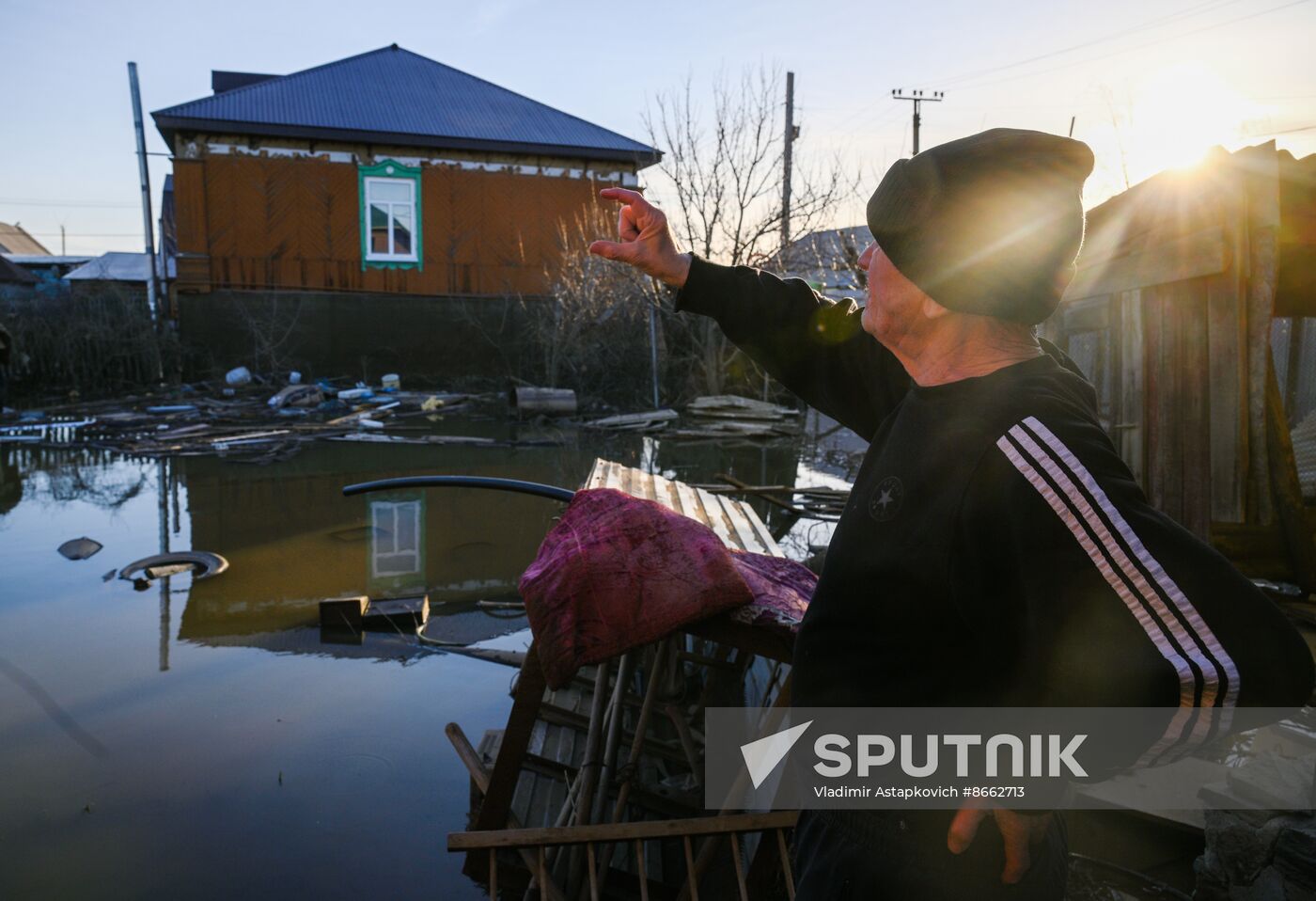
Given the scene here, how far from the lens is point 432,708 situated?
14.9 feet

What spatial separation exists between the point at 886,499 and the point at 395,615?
4.85 m

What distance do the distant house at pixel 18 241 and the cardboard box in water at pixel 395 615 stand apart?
75870 mm

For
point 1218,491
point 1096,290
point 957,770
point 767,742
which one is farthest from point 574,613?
point 1096,290

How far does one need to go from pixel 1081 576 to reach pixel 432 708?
3972 mm

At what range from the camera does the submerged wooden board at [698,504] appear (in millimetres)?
4329

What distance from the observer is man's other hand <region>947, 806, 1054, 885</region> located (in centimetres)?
127

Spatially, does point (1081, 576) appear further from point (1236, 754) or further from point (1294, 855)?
point (1236, 754)

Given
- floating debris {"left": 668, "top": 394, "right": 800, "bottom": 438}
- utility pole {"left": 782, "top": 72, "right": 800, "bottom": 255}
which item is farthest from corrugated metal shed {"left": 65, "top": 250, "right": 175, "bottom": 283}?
floating debris {"left": 668, "top": 394, "right": 800, "bottom": 438}

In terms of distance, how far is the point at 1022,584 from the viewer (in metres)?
1.15

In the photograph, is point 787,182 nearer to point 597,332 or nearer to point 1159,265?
point 597,332

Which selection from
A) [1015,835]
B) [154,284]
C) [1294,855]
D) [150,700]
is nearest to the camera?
[1015,835]

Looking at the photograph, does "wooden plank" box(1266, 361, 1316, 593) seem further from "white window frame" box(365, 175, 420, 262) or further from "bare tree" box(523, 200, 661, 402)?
"white window frame" box(365, 175, 420, 262)

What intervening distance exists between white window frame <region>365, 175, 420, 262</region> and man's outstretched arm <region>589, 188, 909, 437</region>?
20.2 metres

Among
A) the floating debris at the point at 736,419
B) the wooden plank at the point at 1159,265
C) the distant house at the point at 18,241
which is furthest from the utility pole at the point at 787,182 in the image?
the distant house at the point at 18,241
